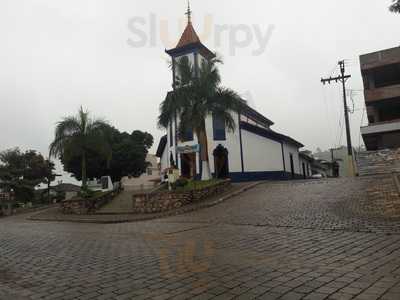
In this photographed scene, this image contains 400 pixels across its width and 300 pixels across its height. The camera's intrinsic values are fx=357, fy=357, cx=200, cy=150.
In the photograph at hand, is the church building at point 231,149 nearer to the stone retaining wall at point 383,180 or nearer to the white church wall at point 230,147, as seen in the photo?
the white church wall at point 230,147

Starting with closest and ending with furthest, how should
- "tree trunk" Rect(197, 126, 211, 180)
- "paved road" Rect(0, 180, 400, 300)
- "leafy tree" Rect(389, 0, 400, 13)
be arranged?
"paved road" Rect(0, 180, 400, 300)
"leafy tree" Rect(389, 0, 400, 13)
"tree trunk" Rect(197, 126, 211, 180)

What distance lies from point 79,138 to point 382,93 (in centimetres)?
2569

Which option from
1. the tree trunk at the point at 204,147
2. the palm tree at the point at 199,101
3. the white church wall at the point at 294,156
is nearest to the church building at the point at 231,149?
the white church wall at the point at 294,156

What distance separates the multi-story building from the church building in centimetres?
805

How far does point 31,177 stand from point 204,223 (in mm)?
35738

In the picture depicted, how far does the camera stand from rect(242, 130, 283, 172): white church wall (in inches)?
1177

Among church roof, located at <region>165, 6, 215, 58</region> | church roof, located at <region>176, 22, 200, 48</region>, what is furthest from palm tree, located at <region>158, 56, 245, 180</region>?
church roof, located at <region>176, 22, 200, 48</region>

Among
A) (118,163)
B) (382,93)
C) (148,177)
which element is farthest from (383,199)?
(148,177)

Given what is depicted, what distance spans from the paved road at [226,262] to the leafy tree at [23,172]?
31.8 metres

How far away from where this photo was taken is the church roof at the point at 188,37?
31984 millimetres

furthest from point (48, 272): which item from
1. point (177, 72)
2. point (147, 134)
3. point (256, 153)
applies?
point (147, 134)

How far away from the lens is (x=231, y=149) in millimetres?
29516

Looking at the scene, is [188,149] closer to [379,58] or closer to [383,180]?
[383,180]

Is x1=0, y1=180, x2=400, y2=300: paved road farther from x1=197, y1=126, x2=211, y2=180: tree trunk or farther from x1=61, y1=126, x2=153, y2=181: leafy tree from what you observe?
x1=61, y1=126, x2=153, y2=181: leafy tree
